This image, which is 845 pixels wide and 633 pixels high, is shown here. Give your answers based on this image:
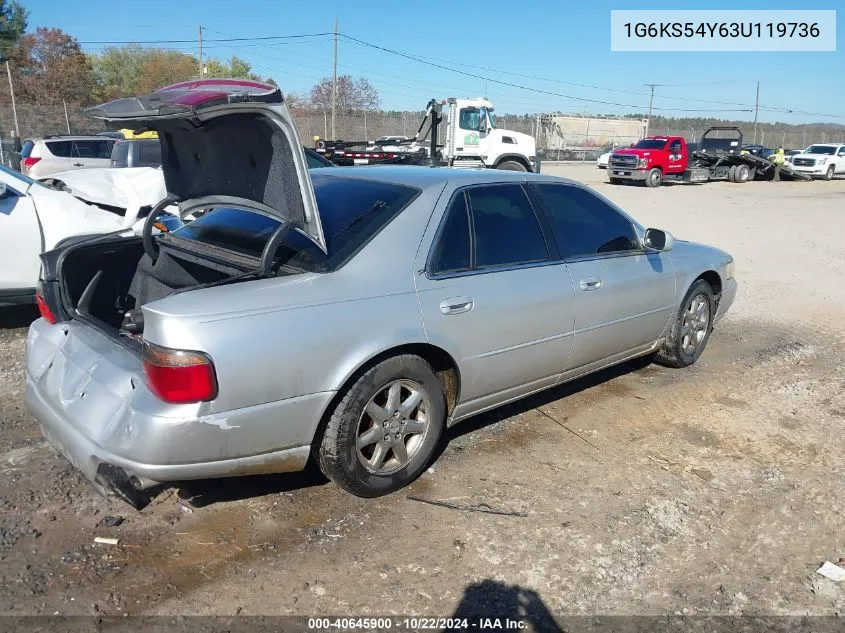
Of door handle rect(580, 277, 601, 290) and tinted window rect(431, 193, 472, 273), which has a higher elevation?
tinted window rect(431, 193, 472, 273)

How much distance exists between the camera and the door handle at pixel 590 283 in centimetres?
418

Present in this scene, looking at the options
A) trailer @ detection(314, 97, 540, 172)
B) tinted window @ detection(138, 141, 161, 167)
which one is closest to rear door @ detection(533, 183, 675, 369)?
tinted window @ detection(138, 141, 161, 167)

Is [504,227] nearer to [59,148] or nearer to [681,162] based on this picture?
[59,148]

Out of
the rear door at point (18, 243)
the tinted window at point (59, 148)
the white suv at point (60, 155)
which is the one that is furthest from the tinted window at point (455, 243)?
the tinted window at point (59, 148)

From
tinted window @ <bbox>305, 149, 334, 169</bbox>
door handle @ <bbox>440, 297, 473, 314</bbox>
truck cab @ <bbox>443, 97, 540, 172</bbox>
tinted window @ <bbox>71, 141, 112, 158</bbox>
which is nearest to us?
door handle @ <bbox>440, 297, 473, 314</bbox>

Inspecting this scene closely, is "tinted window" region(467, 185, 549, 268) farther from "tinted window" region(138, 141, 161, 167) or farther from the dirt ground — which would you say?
"tinted window" region(138, 141, 161, 167)

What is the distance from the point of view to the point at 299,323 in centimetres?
292

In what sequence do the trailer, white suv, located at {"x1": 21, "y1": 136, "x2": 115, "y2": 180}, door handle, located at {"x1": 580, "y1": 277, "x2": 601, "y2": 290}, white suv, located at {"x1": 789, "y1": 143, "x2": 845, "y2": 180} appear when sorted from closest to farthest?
door handle, located at {"x1": 580, "y1": 277, "x2": 601, "y2": 290}, white suv, located at {"x1": 21, "y1": 136, "x2": 115, "y2": 180}, the trailer, white suv, located at {"x1": 789, "y1": 143, "x2": 845, "y2": 180}

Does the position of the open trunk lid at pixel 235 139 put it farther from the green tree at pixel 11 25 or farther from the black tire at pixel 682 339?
the green tree at pixel 11 25

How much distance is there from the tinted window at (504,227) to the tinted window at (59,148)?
17169mm

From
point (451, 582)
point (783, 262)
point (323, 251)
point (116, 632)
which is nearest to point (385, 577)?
point (451, 582)

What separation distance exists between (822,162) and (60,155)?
110ft

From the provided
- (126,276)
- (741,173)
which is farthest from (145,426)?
(741,173)

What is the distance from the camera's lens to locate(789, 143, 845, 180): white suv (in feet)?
112
